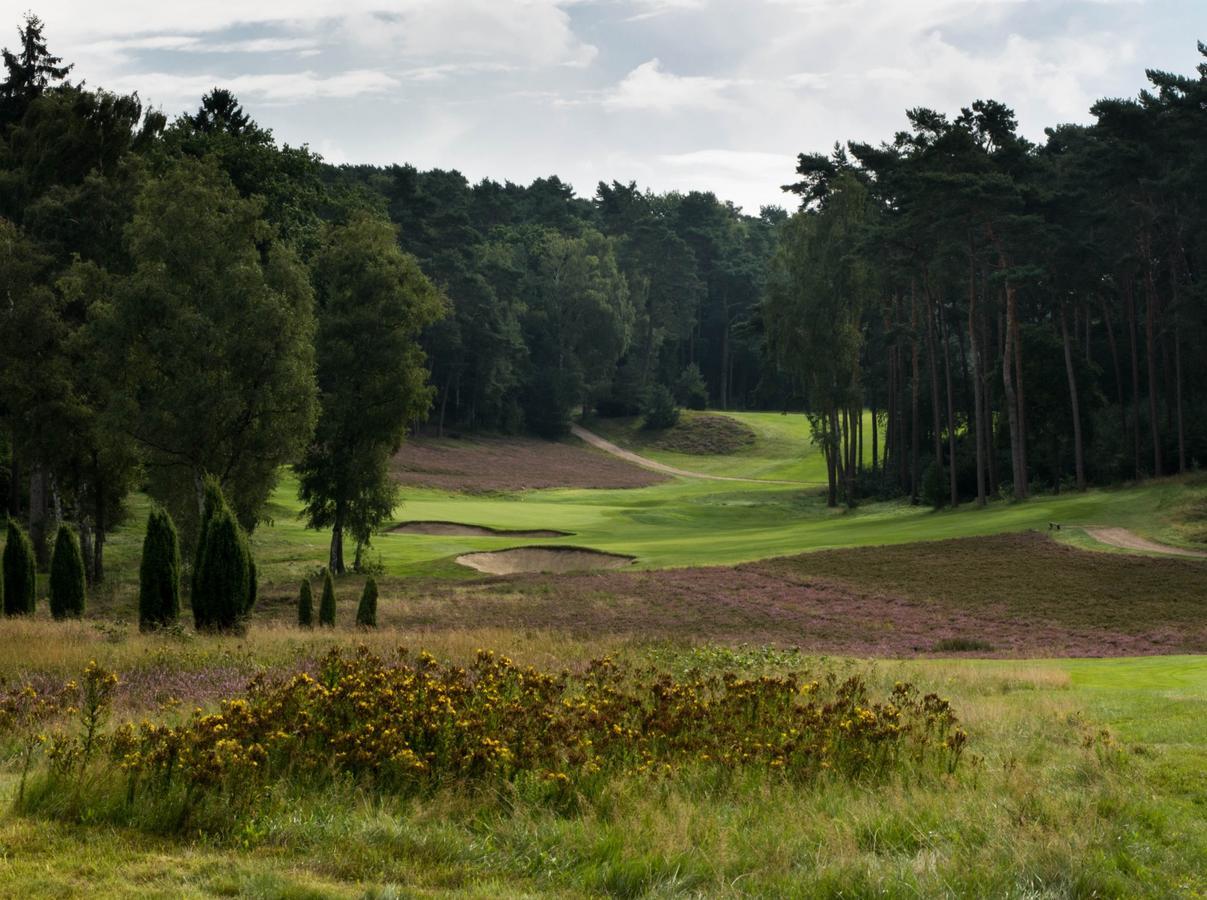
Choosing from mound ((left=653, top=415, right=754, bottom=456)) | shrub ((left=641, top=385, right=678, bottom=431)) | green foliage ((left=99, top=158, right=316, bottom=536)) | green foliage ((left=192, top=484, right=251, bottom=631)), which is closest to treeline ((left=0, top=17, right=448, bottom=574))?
green foliage ((left=99, top=158, right=316, bottom=536))

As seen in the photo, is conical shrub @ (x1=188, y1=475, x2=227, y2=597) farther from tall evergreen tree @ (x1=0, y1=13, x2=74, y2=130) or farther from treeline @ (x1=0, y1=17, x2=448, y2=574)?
tall evergreen tree @ (x1=0, y1=13, x2=74, y2=130)

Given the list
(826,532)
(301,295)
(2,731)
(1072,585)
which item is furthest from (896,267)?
(2,731)

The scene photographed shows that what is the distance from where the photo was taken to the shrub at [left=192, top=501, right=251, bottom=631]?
27.0 m

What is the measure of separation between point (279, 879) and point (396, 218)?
10395 cm

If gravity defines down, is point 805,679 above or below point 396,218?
below

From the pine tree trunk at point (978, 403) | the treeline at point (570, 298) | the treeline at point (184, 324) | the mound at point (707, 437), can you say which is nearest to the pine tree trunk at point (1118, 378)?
the pine tree trunk at point (978, 403)

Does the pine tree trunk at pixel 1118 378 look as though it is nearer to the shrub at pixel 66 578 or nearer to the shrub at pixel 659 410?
the shrub at pixel 66 578

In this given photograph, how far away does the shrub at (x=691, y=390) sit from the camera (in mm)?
132750

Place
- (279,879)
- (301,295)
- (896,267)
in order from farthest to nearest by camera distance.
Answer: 1. (896,267)
2. (301,295)
3. (279,879)

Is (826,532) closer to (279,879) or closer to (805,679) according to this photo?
(805,679)

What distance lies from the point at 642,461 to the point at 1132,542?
68.0 metres

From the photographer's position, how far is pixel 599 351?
118875 mm

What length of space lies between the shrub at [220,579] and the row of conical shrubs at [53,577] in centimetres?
456

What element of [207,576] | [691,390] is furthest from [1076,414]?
[691,390]
